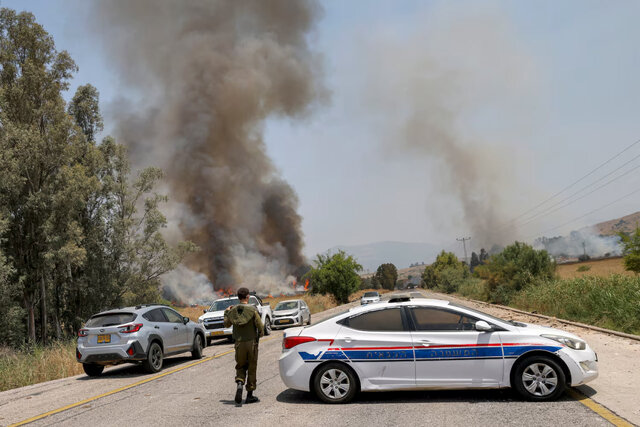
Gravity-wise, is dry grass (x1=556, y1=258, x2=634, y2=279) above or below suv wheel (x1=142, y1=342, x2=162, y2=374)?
below

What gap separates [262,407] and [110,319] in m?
5.80

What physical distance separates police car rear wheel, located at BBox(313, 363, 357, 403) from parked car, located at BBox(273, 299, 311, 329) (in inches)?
658

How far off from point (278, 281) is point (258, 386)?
78.1 metres

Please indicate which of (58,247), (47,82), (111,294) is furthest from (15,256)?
(47,82)

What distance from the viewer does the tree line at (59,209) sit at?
21062 mm

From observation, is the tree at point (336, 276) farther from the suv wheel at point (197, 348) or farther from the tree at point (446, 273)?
the suv wheel at point (197, 348)

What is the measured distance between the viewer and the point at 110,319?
11.4 metres

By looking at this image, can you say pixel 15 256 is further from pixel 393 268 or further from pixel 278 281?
pixel 393 268

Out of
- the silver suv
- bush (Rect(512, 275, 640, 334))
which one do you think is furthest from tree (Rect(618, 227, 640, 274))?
the silver suv

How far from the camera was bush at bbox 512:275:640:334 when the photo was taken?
14.4 metres

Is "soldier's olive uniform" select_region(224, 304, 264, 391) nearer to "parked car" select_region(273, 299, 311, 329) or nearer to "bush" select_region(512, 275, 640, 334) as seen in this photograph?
"bush" select_region(512, 275, 640, 334)

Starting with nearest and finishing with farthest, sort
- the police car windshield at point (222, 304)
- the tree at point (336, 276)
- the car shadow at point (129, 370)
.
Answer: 1. the car shadow at point (129, 370)
2. the police car windshield at point (222, 304)
3. the tree at point (336, 276)

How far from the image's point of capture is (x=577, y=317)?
17.9 metres

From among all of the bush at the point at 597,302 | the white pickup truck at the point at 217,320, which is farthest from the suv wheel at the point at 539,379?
the white pickup truck at the point at 217,320
